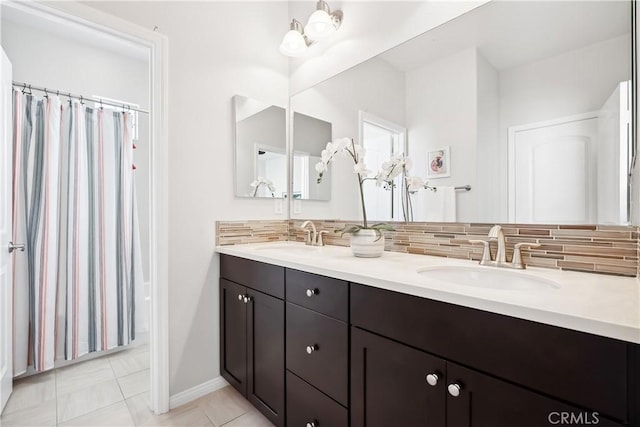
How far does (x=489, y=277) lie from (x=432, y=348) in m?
0.46

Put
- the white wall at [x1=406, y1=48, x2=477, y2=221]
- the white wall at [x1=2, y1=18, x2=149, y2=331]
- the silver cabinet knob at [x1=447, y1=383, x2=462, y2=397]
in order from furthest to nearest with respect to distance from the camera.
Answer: the white wall at [x1=2, y1=18, x2=149, y2=331] → the white wall at [x1=406, y1=48, x2=477, y2=221] → the silver cabinet knob at [x1=447, y1=383, x2=462, y2=397]

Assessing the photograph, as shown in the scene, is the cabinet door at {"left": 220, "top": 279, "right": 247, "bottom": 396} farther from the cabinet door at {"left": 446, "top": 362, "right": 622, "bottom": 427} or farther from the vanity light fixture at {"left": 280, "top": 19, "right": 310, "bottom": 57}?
the vanity light fixture at {"left": 280, "top": 19, "right": 310, "bottom": 57}

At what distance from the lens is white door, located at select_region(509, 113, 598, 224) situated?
1.05 metres

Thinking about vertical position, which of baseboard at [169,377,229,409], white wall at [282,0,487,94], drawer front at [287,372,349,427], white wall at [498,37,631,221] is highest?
white wall at [282,0,487,94]

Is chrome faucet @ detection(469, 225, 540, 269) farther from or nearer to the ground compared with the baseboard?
farther from the ground

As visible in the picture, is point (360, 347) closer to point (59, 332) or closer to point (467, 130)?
point (467, 130)

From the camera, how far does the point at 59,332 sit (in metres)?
2.05

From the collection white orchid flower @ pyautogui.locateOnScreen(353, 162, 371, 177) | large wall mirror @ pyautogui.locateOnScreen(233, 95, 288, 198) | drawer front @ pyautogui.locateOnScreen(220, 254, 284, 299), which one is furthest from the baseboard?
white orchid flower @ pyautogui.locateOnScreen(353, 162, 371, 177)

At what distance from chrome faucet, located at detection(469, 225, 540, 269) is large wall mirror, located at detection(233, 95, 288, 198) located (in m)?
1.35

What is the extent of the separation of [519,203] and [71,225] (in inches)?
105

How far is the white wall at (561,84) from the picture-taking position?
3.29 ft

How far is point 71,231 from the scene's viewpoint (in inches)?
81.6

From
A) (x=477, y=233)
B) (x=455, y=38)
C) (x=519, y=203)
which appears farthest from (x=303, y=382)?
(x=455, y=38)

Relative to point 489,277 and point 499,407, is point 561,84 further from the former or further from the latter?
point 499,407
